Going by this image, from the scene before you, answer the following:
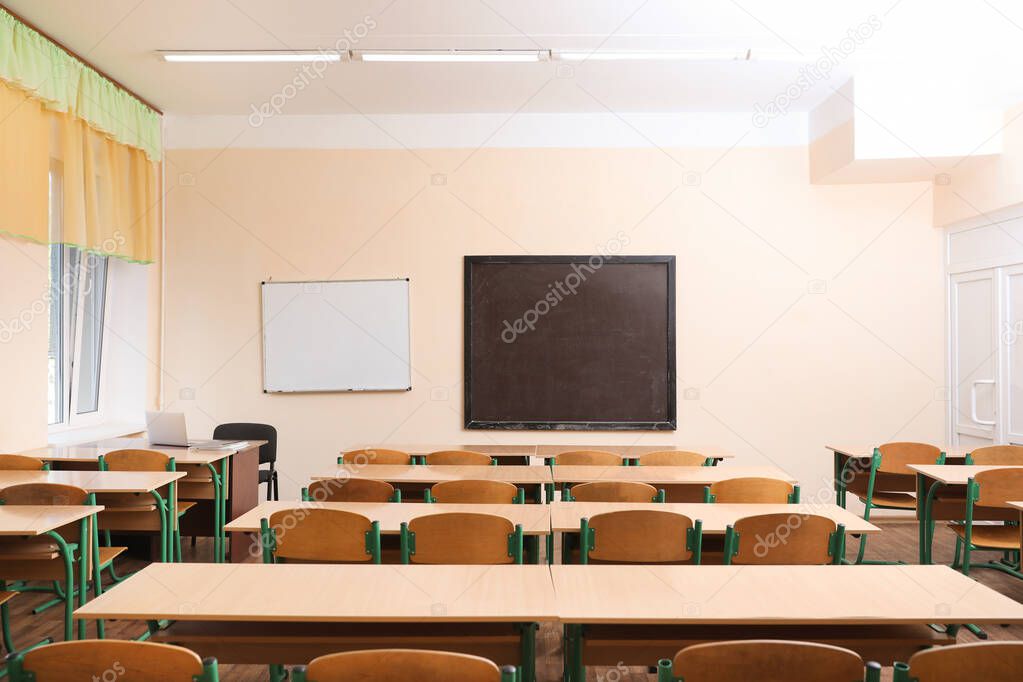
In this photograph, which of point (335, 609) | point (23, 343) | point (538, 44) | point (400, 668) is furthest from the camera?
point (538, 44)

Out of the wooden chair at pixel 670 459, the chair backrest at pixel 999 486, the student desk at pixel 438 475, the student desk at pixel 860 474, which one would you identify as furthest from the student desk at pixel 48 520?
the student desk at pixel 860 474

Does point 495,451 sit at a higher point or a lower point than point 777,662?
lower

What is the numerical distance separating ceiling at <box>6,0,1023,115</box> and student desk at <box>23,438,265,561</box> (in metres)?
2.62

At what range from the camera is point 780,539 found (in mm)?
2691

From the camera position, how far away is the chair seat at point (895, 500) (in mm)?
4770

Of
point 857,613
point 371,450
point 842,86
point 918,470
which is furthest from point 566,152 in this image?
point 857,613

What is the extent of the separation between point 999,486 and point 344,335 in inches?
185

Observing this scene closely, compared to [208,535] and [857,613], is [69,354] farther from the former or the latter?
[857,613]

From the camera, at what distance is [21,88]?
15.2 ft

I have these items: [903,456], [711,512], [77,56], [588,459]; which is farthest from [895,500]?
[77,56]

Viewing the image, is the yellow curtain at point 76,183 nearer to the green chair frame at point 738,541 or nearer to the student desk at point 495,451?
the student desk at point 495,451

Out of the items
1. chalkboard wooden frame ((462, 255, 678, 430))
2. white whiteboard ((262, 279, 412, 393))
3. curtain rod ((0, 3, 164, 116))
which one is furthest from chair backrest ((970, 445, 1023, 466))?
curtain rod ((0, 3, 164, 116))

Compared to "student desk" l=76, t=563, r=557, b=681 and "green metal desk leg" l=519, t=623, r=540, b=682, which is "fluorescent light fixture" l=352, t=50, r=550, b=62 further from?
"green metal desk leg" l=519, t=623, r=540, b=682

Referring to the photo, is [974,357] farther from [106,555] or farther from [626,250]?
[106,555]
